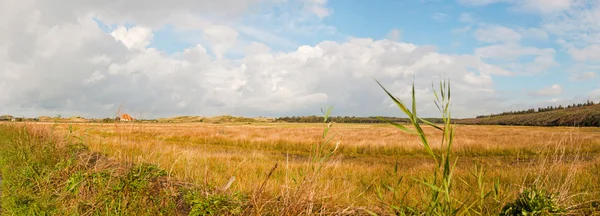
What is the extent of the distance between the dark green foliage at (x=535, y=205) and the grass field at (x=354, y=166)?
22cm

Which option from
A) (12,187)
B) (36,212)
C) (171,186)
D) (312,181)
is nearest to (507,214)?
(312,181)

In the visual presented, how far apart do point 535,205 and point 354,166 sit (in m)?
8.88

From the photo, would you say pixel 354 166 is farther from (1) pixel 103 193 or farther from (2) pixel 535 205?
(2) pixel 535 205

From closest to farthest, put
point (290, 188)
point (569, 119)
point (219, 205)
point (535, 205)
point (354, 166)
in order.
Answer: point (535, 205), point (290, 188), point (219, 205), point (354, 166), point (569, 119)

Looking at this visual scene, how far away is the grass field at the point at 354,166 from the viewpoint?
4207mm

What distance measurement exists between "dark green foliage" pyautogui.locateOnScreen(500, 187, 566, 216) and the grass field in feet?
0.73

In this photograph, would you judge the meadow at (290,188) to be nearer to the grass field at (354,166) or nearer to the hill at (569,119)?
the grass field at (354,166)

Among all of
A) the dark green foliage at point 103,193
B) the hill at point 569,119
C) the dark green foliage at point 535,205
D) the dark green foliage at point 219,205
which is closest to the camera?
the dark green foliage at point 535,205

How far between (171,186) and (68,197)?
106 inches

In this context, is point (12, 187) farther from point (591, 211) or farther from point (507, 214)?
point (591, 211)

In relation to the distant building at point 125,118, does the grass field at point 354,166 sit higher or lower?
lower

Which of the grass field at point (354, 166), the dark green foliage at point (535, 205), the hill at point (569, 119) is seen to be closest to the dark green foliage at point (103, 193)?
the grass field at point (354, 166)

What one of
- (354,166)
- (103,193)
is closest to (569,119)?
(354,166)

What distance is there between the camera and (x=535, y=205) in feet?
11.0
